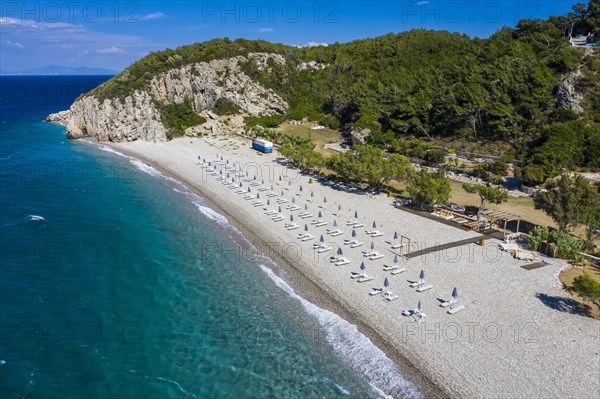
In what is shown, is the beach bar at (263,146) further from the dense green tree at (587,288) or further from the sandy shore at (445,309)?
the dense green tree at (587,288)

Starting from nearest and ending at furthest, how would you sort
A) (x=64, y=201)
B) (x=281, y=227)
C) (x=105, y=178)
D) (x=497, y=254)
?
1. (x=497, y=254)
2. (x=281, y=227)
3. (x=64, y=201)
4. (x=105, y=178)

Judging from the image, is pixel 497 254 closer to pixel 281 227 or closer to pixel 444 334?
pixel 444 334

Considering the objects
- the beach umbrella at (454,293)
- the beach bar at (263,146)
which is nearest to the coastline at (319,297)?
the beach umbrella at (454,293)

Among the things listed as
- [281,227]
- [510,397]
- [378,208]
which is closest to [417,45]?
[378,208]

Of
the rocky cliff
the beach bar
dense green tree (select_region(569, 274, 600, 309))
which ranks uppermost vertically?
the rocky cliff

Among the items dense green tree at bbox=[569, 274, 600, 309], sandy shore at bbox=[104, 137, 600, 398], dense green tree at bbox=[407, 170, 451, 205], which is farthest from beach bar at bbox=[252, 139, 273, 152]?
dense green tree at bbox=[569, 274, 600, 309]

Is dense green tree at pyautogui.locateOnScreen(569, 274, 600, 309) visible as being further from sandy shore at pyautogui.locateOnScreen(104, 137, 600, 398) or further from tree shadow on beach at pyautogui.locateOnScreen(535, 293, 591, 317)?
sandy shore at pyautogui.locateOnScreen(104, 137, 600, 398)
